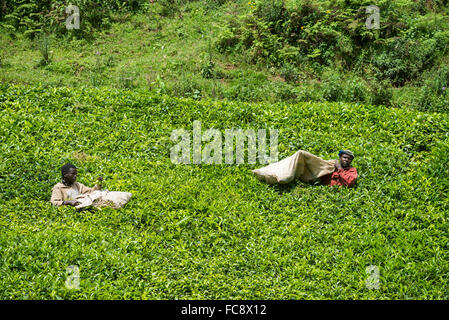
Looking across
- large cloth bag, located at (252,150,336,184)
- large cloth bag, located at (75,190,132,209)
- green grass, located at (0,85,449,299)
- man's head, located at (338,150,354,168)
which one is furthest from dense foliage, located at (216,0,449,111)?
large cloth bag, located at (75,190,132,209)

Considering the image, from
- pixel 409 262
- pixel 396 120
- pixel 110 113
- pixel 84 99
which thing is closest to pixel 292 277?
pixel 409 262

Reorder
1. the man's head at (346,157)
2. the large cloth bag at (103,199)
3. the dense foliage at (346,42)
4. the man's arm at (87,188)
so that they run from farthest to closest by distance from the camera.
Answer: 1. the dense foliage at (346,42)
2. the man's head at (346,157)
3. the man's arm at (87,188)
4. the large cloth bag at (103,199)

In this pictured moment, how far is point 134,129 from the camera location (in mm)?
8836

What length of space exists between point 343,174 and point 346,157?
12.4 inches

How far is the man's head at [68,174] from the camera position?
21.6 ft

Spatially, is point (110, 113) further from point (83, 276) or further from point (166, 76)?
point (83, 276)

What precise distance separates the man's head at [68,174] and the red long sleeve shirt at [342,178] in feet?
14.4

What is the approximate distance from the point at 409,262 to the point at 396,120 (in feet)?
12.8

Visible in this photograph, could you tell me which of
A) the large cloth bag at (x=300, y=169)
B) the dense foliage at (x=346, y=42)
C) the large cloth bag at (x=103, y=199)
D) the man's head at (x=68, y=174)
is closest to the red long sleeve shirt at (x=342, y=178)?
the large cloth bag at (x=300, y=169)

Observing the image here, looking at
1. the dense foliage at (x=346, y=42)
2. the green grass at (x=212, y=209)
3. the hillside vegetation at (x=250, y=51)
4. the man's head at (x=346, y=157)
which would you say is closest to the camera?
the green grass at (x=212, y=209)

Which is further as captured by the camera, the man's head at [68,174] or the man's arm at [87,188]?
the man's arm at [87,188]

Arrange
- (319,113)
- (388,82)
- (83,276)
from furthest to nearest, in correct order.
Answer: (388,82) → (319,113) → (83,276)

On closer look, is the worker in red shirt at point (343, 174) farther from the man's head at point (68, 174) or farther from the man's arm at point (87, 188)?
the man's head at point (68, 174)

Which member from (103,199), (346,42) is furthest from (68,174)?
(346,42)
